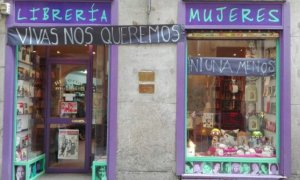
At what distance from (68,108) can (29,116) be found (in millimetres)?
856

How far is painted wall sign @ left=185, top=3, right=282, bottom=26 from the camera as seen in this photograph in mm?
7875

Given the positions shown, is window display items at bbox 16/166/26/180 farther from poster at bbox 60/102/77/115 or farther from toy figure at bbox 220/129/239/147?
toy figure at bbox 220/129/239/147

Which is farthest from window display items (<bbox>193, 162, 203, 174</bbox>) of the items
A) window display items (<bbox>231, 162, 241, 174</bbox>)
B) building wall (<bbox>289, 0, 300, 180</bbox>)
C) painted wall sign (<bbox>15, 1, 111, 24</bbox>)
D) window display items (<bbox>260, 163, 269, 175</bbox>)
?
painted wall sign (<bbox>15, 1, 111, 24</bbox>)

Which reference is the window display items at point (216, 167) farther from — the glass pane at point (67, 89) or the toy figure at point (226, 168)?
the glass pane at point (67, 89)

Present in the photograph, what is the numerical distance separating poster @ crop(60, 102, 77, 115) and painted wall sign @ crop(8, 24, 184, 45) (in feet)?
5.93

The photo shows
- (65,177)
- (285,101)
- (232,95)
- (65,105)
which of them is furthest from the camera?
(65,105)

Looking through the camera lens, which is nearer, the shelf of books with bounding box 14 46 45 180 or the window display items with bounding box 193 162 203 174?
the window display items with bounding box 193 162 203 174

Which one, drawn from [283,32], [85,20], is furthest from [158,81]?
[283,32]

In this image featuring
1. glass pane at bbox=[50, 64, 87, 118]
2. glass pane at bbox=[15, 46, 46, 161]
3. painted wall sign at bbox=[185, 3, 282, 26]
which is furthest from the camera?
glass pane at bbox=[50, 64, 87, 118]

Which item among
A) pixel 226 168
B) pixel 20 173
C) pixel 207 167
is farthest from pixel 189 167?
pixel 20 173

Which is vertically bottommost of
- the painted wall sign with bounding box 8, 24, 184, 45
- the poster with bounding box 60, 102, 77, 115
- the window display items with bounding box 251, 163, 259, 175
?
the window display items with bounding box 251, 163, 259, 175

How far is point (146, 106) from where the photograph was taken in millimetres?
7824

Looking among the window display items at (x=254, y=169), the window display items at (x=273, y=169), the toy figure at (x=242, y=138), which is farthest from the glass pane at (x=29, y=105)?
the window display items at (x=273, y=169)

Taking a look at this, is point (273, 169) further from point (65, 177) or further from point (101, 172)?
point (65, 177)
